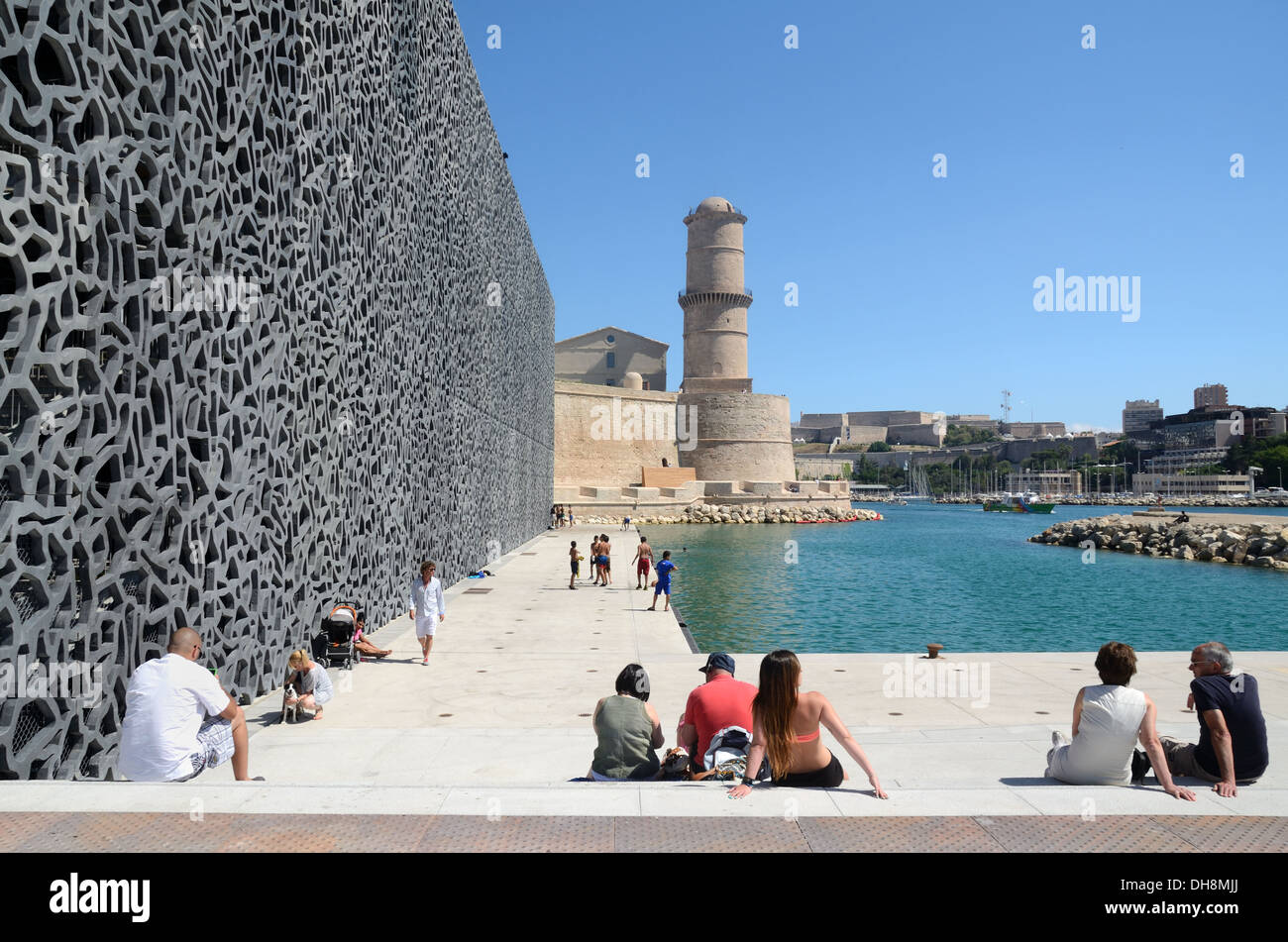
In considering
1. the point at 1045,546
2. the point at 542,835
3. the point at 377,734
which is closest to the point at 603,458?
A: the point at 1045,546

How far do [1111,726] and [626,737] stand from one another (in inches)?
108

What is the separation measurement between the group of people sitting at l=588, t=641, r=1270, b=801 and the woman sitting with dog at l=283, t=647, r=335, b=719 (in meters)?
3.52

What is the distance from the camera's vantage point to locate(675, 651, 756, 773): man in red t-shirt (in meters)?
5.43

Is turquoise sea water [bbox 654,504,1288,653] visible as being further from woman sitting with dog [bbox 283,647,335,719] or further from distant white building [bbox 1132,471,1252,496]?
distant white building [bbox 1132,471,1252,496]

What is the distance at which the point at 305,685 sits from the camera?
7.77 m

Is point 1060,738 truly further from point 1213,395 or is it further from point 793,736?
point 1213,395

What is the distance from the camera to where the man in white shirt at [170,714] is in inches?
183

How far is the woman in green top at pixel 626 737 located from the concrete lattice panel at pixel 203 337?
325cm

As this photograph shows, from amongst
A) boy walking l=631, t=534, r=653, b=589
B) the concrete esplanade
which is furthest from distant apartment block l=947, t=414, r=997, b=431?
boy walking l=631, t=534, r=653, b=589

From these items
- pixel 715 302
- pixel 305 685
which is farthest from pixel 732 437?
pixel 305 685

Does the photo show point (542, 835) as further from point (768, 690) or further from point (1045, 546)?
point (1045, 546)
